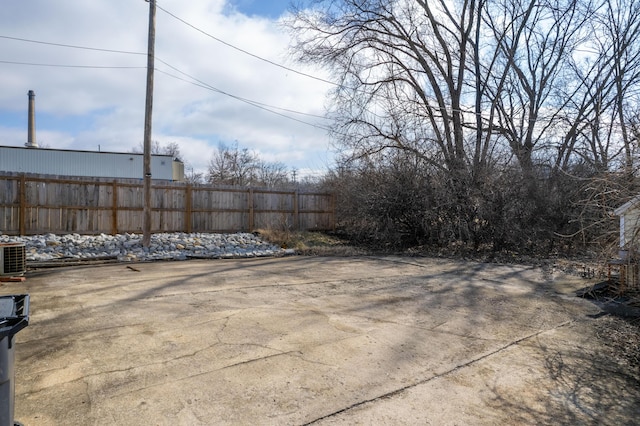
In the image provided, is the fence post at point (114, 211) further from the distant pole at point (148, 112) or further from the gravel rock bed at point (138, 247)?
the distant pole at point (148, 112)

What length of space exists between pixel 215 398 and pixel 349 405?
3.12ft

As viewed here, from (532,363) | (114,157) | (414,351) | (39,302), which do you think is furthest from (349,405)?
(114,157)

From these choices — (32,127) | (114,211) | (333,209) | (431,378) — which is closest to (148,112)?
(114,211)

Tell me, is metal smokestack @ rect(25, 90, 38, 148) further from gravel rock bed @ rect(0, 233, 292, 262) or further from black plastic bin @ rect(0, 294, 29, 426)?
black plastic bin @ rect(0, 294, 29, 426)

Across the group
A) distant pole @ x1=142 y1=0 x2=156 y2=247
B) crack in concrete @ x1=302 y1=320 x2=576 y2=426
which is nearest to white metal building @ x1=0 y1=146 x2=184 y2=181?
distant pole @ x1=142 y1=0 x2=156 y2=247

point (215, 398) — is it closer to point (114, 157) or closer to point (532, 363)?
point (532, 363)

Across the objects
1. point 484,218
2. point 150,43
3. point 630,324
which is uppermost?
point 150,43

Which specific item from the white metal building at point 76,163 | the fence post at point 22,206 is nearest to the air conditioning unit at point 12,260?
the fence post at point 22,206

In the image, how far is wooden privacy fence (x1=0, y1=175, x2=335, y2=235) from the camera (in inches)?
441

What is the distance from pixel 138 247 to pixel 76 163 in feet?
50.5

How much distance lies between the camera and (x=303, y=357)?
3.66 m

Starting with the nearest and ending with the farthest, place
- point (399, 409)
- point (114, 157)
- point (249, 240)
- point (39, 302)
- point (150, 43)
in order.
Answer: point (399, 409)
point (39, 302)
point (150, 43)
point (249, 240)
point (114, 157)

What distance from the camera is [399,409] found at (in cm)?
283

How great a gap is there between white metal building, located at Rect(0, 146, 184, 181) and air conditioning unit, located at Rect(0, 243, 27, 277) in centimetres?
1697
